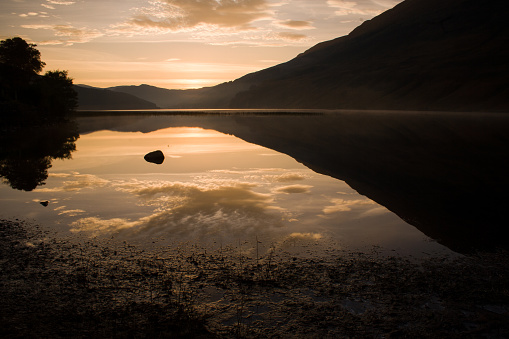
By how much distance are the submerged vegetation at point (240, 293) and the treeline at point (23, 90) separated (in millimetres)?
68355

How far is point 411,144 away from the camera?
4541cm

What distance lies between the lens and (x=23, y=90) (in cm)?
7850

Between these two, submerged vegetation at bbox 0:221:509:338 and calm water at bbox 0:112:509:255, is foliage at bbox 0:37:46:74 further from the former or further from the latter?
submerged vegetation at bbox 0:221:509:338

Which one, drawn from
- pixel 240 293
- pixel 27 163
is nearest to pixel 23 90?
pixel 27 163

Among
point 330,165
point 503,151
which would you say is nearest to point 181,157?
point 330,165

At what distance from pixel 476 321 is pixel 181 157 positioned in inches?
1181

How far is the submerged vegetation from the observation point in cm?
736

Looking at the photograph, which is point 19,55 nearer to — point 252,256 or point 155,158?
point 155,158

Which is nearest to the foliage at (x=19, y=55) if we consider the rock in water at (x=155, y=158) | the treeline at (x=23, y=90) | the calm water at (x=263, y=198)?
the treeline at (x=23, y=90)

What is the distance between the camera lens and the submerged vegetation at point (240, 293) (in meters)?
7.36

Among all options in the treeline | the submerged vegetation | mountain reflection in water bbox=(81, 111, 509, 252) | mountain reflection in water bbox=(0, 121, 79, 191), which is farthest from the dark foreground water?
the treeline

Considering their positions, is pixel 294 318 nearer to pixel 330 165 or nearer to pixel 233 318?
pixel 233 318

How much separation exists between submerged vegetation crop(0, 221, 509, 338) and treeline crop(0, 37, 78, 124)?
Answer: 6836 centimetres

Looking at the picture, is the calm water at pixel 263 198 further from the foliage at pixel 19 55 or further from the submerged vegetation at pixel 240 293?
the foliage at pixel 19 55
